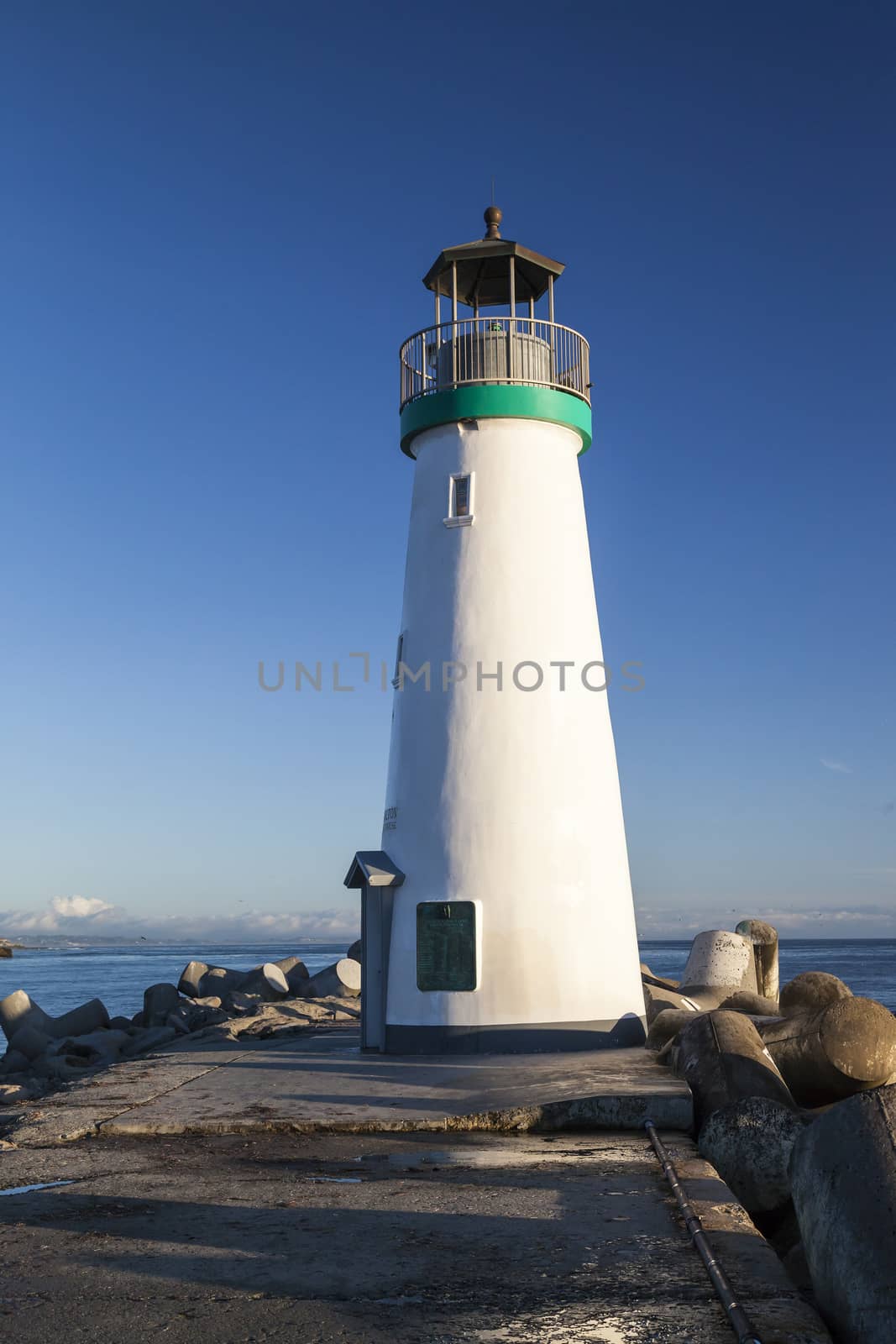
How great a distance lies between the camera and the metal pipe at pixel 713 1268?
184 inches

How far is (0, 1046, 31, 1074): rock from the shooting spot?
64.1ft

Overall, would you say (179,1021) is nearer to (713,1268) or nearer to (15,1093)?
(15,1093)

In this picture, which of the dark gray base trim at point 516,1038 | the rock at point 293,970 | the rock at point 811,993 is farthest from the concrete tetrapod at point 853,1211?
the rock at point 293,970

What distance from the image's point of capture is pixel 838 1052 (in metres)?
10.7

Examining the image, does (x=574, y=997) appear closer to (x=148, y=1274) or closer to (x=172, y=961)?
(x=148, y=1274)

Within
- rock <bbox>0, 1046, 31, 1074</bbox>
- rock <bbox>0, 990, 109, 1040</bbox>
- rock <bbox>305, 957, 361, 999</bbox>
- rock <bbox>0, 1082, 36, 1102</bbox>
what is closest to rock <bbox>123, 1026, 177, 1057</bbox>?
rock <bbox>0, 1046, 31, 1074</bbox>

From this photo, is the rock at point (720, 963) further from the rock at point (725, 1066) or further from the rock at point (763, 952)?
the rock at point (725, 1066)

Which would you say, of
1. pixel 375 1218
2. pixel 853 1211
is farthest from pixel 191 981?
pixel 853 1211

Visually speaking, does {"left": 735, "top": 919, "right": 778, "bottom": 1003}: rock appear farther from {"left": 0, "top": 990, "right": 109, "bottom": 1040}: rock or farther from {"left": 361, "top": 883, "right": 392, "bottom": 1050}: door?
{"left": 0, "top": 990, "right": 109, "bottom": 1040}: rock

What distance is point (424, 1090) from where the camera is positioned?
10.9m

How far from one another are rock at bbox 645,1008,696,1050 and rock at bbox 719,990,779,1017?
1230mm

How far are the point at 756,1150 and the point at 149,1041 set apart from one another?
13025mm

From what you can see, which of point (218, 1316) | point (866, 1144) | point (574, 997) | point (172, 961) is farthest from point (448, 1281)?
point (172, 961)

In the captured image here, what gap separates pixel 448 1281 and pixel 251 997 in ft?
63.8
